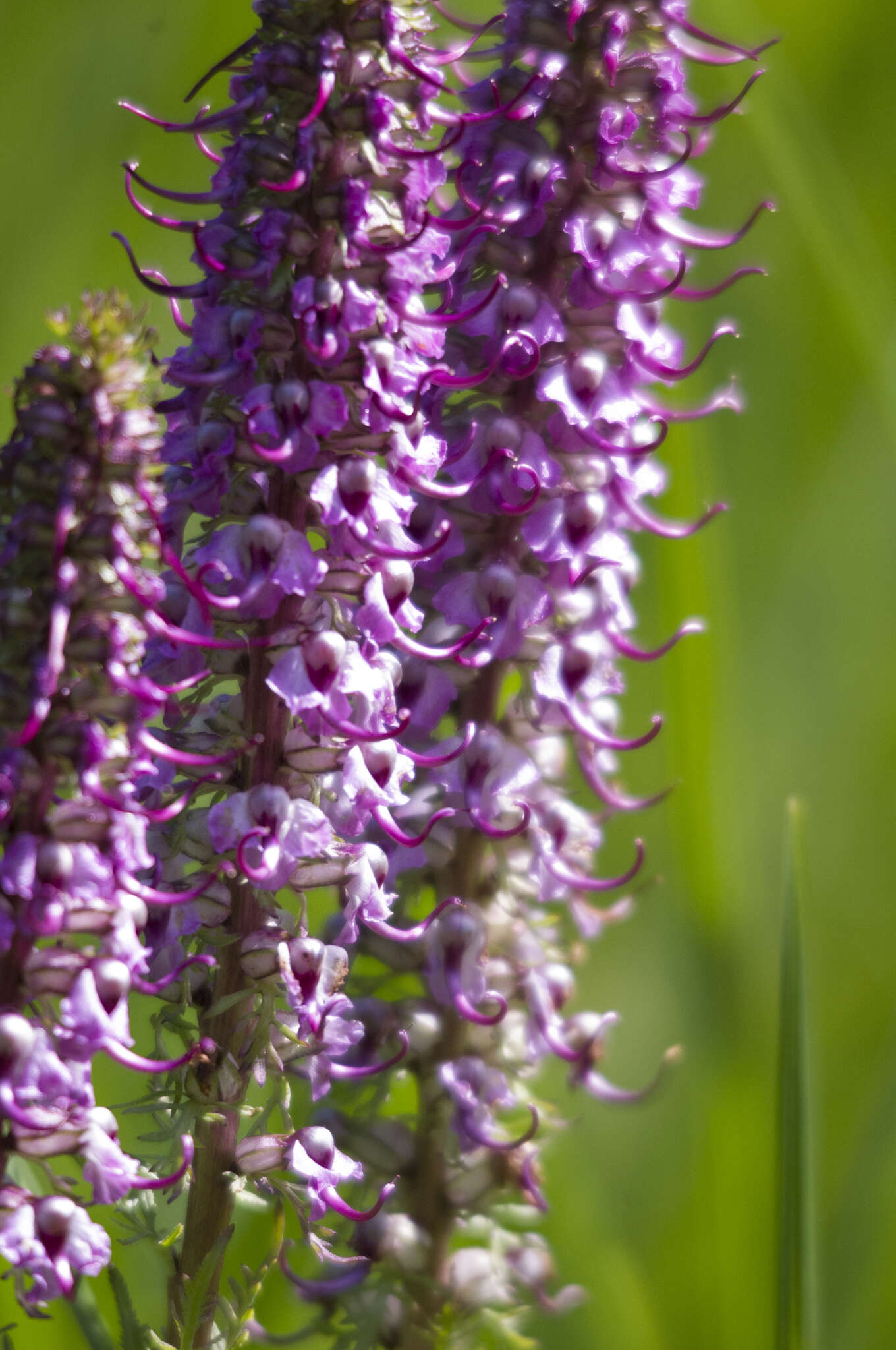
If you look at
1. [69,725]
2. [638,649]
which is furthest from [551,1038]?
[69,725]

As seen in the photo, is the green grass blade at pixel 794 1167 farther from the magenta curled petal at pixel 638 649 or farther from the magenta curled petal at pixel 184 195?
the magenta curled petal at pixel 184 195

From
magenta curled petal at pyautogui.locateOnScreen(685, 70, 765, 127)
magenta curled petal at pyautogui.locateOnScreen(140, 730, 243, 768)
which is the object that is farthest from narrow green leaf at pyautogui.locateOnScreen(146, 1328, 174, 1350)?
magenta curled petal at pyautogui.locateOnScreen(685, 70, 765, 127)

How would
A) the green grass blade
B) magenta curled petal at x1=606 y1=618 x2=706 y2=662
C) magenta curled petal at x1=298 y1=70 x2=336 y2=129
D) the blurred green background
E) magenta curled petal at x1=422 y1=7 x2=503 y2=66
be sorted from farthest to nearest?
the blurred green background
magenta curled petal at x1=606 y1=618 x2=706 y2=662
the green grass blade
magenta curled petal at x1=422 y1=7 x2=503 y2=66
magenta curled petal at x1=298 y1=70 x2=336 y2=129

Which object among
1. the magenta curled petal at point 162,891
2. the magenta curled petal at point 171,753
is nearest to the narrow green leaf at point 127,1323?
the magenta curled petal at point 162,891

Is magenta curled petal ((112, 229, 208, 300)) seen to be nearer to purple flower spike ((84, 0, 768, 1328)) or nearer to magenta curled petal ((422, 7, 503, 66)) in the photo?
purple flower spike ((84, 0, 768, 1328))

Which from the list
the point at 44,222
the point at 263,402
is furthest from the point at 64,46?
the point at 263,402
